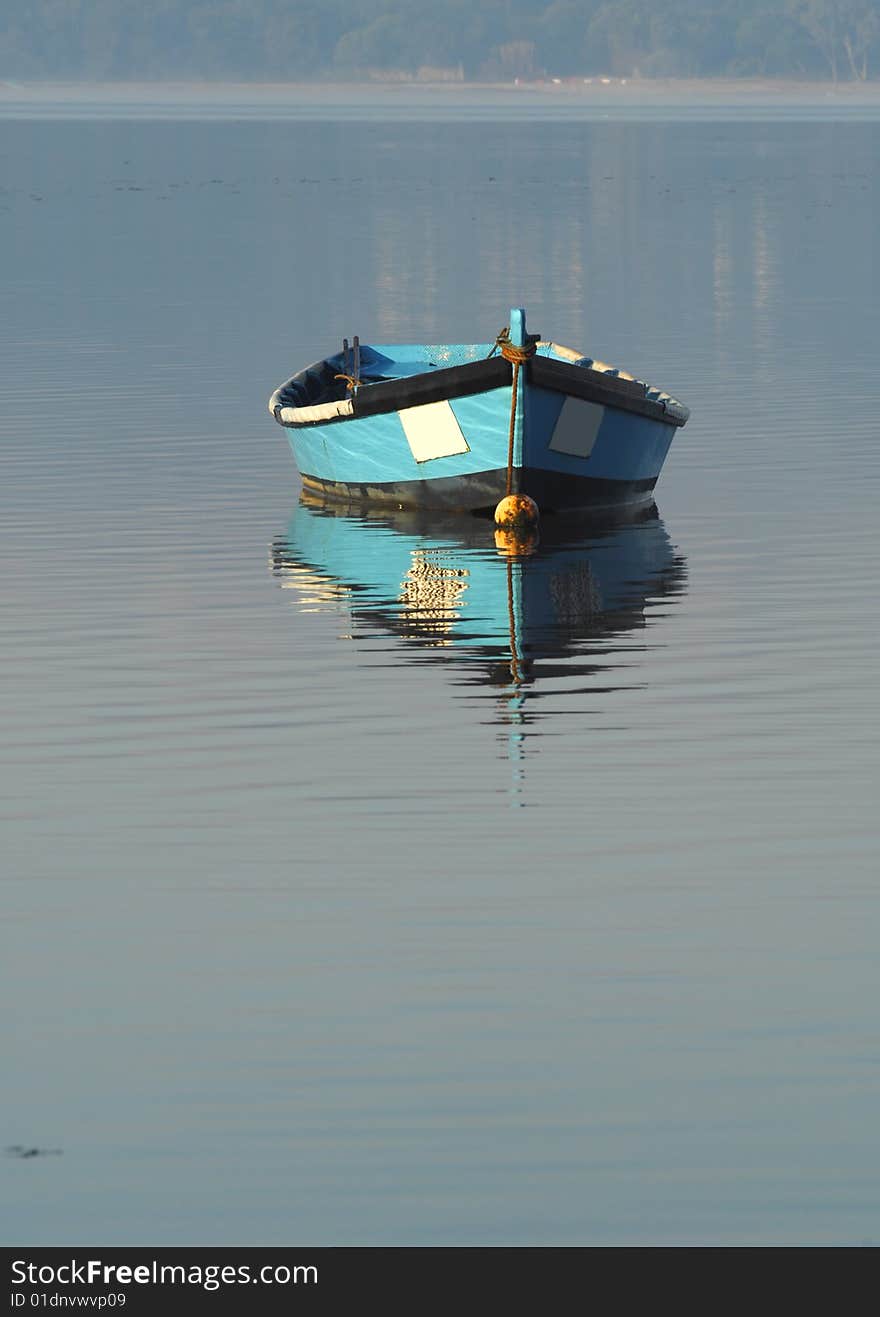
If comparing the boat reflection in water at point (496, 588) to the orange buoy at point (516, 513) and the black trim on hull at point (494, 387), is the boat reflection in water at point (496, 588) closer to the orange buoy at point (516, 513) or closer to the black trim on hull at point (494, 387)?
the orange buoy at point (516, 513)

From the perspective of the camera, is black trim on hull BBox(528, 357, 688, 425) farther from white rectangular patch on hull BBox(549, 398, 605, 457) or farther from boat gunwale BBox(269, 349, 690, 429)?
white rectangular patch on hull BBox(549, 398, 605, 457)

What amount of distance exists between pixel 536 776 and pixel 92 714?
3715mm

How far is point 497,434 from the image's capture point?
95.9 ft

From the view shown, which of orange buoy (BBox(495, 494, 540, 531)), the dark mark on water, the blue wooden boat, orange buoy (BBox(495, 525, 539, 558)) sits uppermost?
the blue wooden boat

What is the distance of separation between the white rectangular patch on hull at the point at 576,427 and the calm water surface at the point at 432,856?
103cm

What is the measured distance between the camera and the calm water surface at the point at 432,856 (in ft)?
35.9

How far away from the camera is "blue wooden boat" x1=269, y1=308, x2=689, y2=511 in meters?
28.8

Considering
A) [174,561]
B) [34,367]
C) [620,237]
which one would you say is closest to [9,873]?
[174,561]

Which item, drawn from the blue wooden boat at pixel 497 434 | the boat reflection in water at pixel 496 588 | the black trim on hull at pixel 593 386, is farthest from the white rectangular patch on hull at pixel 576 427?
the boat reflection in water at pixel 496 588

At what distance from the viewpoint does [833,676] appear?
20141mm

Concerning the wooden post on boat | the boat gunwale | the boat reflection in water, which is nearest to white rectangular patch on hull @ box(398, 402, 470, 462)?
the boat gunwale

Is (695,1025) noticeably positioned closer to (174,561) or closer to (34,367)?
(174,561)

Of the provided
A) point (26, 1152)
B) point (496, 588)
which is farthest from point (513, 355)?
point (26, 1152)

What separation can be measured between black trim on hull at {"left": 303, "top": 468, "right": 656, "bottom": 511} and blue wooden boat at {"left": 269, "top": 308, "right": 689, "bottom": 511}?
2 centimetres
